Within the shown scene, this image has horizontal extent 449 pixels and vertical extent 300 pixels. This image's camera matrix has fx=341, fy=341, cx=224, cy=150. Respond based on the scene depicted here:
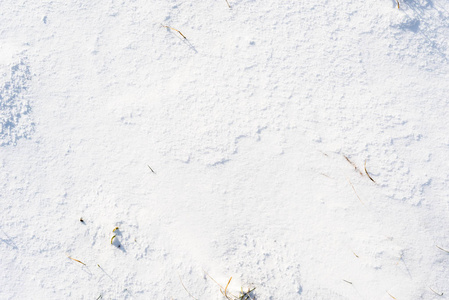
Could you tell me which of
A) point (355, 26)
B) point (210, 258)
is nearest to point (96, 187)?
point (210, 258)

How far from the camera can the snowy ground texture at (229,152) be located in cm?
130

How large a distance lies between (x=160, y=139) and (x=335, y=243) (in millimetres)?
792

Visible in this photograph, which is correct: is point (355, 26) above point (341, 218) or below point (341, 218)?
above

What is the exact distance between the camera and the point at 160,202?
4.41ft

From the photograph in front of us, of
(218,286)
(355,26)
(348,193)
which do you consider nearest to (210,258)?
(218,286)

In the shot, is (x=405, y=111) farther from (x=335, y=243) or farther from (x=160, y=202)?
(x=160, y=202)

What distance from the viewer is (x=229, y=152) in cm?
133

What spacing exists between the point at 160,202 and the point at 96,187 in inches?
10.3

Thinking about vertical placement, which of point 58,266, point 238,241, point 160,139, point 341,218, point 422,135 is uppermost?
point 422,135

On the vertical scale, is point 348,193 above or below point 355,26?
below

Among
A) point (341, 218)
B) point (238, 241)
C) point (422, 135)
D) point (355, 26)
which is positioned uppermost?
point (355, 26)

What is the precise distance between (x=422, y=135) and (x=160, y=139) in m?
1.01

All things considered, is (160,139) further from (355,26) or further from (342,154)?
(355,26)

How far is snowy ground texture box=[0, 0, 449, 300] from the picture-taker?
4.28 feet
